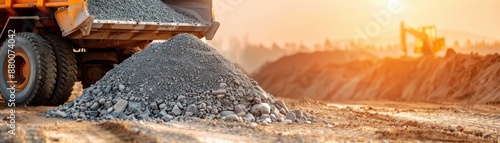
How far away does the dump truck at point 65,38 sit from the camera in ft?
37.9

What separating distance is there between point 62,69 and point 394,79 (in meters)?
16.2

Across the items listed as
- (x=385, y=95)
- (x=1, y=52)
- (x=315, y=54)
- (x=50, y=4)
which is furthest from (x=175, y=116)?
(x=315, y=54)

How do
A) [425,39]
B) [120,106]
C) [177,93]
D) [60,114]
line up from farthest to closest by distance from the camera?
[425,39], [60,114], [177,93], [120,106]

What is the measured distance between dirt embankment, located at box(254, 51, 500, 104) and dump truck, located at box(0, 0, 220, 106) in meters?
8.65

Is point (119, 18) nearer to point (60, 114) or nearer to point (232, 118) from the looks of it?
point (60, 114)

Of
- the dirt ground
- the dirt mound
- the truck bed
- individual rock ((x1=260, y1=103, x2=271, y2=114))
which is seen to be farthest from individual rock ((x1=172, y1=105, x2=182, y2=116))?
the dirt mound

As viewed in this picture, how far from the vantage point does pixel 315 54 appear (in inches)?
1499

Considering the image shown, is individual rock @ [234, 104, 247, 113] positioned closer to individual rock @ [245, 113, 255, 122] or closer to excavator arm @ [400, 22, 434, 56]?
individual rock @ [245, 113, 255, 122]

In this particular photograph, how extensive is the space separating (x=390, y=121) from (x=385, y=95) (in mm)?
14581

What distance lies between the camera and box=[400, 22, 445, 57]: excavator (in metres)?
27.7

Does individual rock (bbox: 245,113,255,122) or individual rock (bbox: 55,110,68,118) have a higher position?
individual rock (bbox: 55,110,68,118)

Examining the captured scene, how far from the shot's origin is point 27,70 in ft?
40.0

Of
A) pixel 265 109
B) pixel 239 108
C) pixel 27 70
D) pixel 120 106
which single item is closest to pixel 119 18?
pixel 27 70

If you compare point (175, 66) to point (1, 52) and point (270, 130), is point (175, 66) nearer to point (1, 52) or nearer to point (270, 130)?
point (270, 130)
